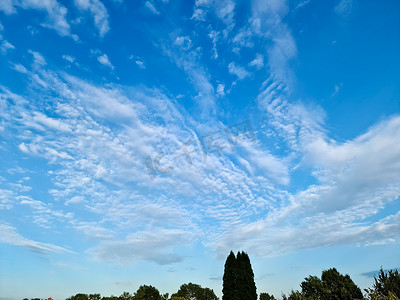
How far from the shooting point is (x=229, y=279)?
5484cm

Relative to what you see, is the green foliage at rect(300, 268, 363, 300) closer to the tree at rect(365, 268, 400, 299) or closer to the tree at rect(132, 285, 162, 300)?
the tree at rect(365, 268, 400, 299)

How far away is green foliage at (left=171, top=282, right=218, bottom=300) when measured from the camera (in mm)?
92562

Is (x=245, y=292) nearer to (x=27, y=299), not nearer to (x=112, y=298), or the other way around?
(x=112, y=298)

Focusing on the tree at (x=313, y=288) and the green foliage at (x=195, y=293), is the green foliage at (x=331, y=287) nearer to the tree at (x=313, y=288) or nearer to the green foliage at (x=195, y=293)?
the tree at (x=313, y=288)

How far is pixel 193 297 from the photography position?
306 feet

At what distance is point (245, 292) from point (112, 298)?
47.9m

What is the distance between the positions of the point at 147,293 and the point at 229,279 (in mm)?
41513

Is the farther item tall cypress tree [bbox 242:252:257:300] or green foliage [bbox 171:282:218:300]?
green foliage [bbox 171:282:218:300]

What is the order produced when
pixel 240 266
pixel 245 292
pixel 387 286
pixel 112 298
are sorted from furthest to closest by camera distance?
pixel 112 298 < pixel 240 266 < pixel 245 292 < pixel 387 286

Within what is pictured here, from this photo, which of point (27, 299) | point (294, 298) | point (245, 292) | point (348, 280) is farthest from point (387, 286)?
point (27, 299)

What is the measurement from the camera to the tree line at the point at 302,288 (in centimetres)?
3166

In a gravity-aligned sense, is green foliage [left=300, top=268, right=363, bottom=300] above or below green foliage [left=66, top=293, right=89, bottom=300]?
below

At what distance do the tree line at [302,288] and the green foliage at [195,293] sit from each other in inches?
12.4

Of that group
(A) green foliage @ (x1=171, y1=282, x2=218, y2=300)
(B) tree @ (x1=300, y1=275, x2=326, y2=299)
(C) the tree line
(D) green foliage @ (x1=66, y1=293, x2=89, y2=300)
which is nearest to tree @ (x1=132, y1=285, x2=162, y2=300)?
(C) the tree line
